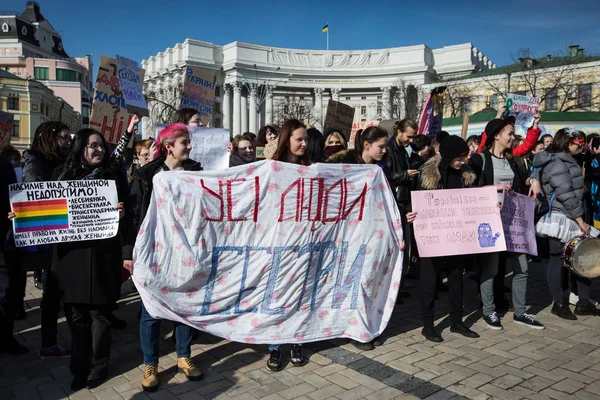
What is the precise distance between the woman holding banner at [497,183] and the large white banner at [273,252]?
1.40m

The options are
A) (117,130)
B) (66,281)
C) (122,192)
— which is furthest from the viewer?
(117,130)

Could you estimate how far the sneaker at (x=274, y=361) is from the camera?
4.36 metres

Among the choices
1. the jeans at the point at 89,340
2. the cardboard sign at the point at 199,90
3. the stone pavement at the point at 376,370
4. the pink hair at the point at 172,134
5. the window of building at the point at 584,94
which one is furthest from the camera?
the window of building at the point at 584,94

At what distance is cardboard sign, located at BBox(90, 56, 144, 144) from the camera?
7.11 metres

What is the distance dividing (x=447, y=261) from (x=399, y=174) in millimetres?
1055

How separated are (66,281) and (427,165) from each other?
144 inches

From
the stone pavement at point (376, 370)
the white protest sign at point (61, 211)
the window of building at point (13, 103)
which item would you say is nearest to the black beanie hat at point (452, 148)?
the stone pavement at point (376, 370)

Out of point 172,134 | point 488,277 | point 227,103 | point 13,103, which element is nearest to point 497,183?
point 488,277

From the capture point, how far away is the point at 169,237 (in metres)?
4.04

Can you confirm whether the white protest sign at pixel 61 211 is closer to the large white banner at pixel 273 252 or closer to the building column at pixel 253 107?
the large white banner at pixel 273 252

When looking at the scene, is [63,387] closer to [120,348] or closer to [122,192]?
[120,348]

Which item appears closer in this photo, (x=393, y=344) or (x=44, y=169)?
(x=44, y=169)

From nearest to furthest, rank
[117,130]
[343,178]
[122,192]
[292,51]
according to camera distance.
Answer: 1. [122,192]
2. [343,178]
3. [117,130]
4. [292,51]

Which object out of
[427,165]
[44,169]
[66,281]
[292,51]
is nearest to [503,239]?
[427,165]
